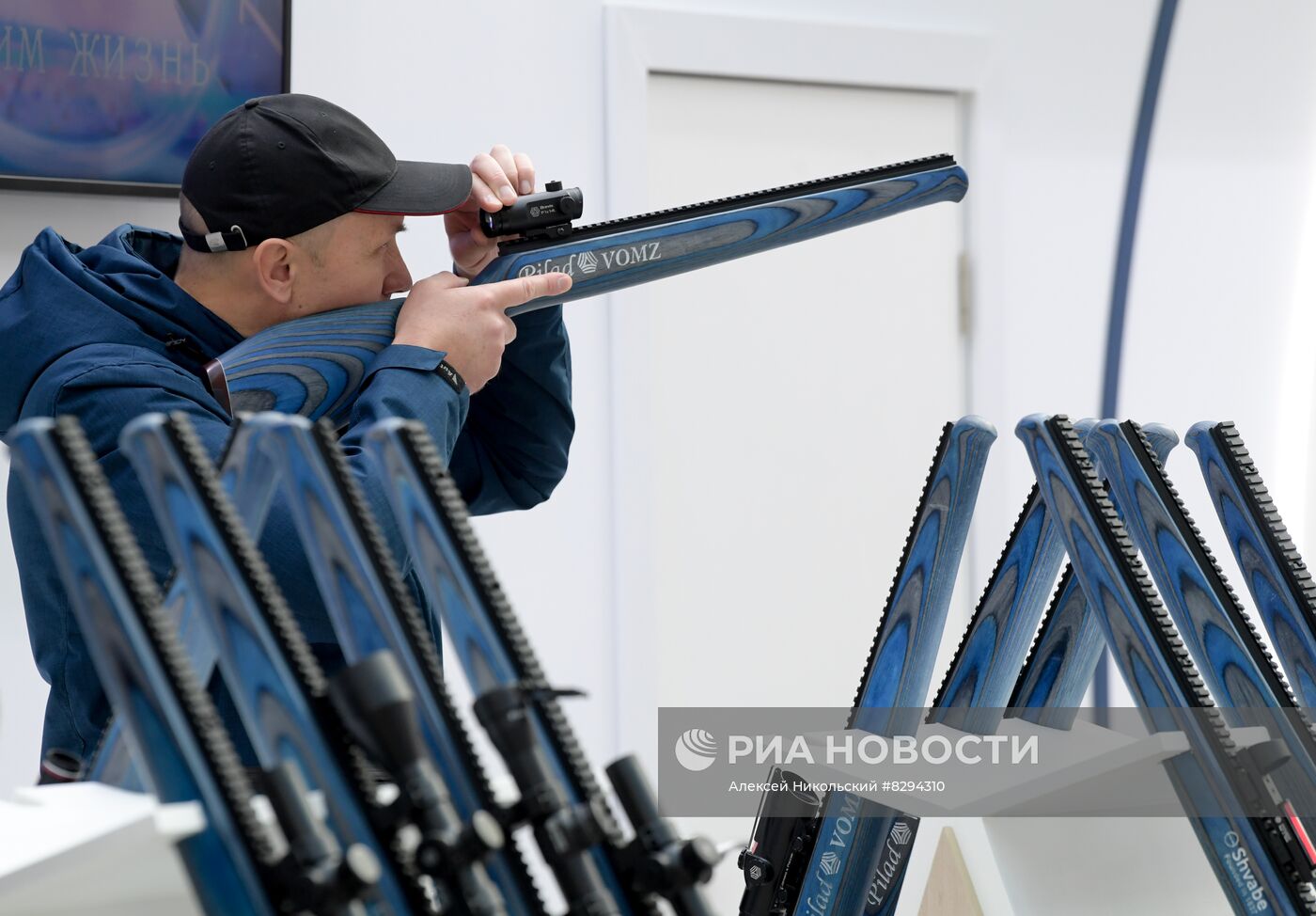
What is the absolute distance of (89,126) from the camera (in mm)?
2176

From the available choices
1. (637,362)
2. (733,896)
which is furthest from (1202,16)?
(733,896)

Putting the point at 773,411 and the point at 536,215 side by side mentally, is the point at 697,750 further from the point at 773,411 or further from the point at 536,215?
the point at 773,411

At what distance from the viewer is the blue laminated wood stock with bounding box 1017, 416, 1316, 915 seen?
3.01ft

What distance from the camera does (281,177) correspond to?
4.36ft

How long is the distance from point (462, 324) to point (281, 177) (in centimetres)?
21

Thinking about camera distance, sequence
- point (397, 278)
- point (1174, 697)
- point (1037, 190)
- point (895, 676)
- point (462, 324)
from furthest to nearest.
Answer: point (1037, 190)
point (397, 278)
point (462, 324)
point (895, 676)
point (1174, 697)

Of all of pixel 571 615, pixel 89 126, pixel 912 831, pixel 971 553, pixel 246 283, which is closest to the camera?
pixel 912 831

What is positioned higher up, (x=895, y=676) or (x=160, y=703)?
(x=160, y=703)

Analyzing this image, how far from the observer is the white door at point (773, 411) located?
2.57 meters

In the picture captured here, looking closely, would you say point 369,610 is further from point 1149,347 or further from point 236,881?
point 1149,347

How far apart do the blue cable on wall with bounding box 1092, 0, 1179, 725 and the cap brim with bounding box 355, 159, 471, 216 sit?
1.78 meters

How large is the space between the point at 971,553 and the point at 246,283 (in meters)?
1.76

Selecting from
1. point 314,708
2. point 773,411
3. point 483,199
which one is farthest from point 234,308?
point 773,411

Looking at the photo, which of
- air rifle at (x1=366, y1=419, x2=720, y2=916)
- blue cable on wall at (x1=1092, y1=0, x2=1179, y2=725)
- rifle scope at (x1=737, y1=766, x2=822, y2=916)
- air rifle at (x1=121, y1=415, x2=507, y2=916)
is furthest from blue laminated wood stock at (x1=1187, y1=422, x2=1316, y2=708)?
blue cable on wall at (x1=1092, y1=0, x2=1179, y2=725)
